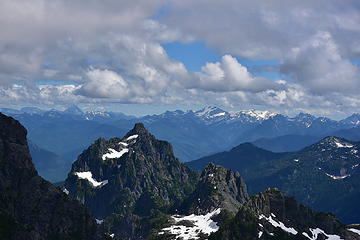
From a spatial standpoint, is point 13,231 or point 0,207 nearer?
point 13,231

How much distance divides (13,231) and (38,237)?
96.6 feet

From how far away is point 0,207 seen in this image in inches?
7357

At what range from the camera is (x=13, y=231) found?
6565 inches

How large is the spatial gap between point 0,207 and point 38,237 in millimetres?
21073

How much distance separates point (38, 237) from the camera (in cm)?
19462

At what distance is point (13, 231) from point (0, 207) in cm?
2435

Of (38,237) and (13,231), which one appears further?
(38,237)

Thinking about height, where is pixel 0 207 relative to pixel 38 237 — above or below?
above
